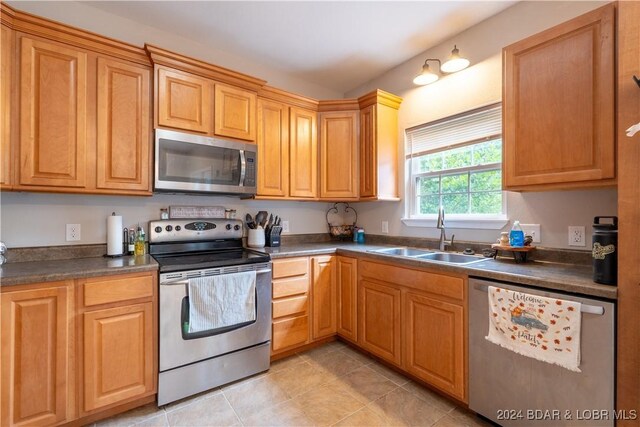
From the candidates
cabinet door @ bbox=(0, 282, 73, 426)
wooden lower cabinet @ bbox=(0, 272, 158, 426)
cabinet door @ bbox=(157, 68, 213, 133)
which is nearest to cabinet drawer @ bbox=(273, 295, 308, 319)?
wooden lower cabinet @ bbox=(0, 272, 158, 426)

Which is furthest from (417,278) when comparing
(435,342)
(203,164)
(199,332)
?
(203,164)

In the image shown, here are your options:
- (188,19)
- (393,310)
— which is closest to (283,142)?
(188,19)

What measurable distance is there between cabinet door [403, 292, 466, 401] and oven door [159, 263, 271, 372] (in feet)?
3.48

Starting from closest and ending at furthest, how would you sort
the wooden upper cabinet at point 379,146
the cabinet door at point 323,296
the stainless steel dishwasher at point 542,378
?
the stainless steel dishwasher at point 542,378 < the cabinet door at point 323,296 < the wooden upper cabinet at point 379,146

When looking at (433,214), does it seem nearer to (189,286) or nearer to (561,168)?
(561,168)

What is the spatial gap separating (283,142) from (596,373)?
2566 mm

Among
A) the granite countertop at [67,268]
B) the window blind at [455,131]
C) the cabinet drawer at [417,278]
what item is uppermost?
the window blind at [455,131]

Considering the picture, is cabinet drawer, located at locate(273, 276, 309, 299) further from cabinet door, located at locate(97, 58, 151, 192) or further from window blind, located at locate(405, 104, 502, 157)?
window blind, located at locate(405, 104, 502, 157)

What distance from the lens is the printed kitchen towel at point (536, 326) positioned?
1.29m

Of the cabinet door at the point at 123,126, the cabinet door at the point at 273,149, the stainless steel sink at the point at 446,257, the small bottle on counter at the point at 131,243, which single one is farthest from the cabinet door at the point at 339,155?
the small bottle on counter at the point at 131,243

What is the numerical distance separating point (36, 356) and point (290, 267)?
1540 mm

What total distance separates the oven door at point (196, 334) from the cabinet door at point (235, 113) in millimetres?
1118

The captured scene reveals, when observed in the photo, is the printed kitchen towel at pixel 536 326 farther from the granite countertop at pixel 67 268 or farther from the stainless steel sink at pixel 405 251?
the granite countertop at pixel 67 268

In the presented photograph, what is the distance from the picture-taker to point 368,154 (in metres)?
2.87
